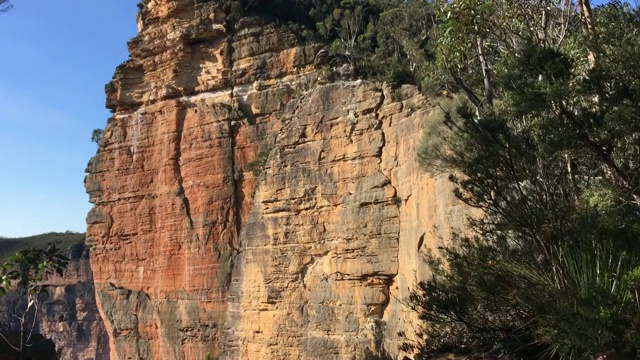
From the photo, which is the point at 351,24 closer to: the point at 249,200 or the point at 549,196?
the point at 249,200

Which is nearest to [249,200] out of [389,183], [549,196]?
[389,183]

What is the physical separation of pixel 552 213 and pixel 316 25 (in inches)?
900

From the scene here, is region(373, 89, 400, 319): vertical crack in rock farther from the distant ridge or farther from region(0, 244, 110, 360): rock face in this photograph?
the distant ridge

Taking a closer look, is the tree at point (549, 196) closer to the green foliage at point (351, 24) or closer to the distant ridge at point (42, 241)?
the green foliage at point (351, 24)

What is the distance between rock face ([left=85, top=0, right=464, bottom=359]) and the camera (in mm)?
18359

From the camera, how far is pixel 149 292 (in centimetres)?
2723

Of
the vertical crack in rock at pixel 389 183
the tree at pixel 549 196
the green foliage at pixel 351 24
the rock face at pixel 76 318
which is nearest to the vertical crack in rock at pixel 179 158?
the green foliage at pixel 351 24

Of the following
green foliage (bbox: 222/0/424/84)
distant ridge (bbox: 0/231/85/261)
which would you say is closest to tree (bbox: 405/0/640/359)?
green foliage (bbox: 222/0/424/84)

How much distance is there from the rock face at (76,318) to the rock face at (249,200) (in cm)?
3531

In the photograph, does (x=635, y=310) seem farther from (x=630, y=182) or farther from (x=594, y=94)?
(x=594, y=94)

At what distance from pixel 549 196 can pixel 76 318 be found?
2436 inches

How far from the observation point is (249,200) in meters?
25.3

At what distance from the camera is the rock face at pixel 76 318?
60.7 metres

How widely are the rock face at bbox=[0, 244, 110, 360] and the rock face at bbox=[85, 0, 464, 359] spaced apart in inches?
1390
